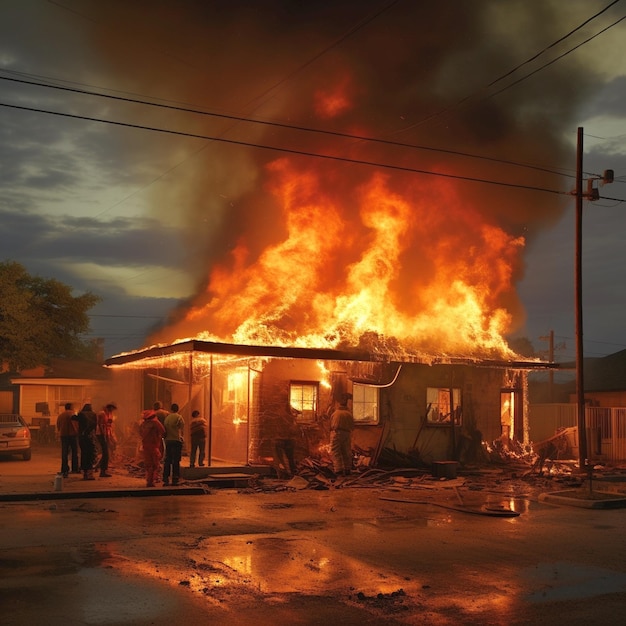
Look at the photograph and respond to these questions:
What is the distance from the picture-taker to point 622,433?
81.5ft

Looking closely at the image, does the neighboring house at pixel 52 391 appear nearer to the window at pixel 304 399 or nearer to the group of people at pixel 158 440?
the group of people at pixel 158 440

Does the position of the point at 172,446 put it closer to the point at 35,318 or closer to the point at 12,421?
the point at 12,421

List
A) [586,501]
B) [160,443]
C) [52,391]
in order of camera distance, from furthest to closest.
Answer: [52,391], [160,443], [586,501]

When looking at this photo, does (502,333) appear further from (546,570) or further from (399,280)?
(546,570)

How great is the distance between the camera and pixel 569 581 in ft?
26.8

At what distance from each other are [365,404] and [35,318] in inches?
844

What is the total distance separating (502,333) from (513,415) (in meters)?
2.83

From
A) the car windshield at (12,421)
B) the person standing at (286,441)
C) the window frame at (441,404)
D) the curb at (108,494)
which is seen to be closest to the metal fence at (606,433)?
the window frame at (441,404)

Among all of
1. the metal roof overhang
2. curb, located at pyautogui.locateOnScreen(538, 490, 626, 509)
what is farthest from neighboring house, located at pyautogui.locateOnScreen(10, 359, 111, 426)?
curb, located at pyautogui.locateOnScreen(538, 490, 626, 509)

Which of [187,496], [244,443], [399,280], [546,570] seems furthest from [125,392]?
[546,570]

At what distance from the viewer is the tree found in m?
33.8

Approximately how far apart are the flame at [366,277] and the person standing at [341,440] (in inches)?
98.7

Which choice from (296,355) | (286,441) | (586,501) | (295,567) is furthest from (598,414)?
(295,567)

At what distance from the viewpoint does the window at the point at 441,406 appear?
22.1 m
